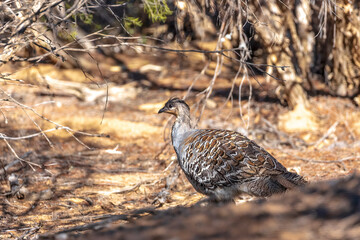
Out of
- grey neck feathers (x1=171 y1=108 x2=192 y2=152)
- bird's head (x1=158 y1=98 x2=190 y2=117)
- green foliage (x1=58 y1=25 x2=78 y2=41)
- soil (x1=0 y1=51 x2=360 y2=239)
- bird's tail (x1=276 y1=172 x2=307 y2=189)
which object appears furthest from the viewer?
bird's head (x1=158 y1=98 x2=190 y2=117)

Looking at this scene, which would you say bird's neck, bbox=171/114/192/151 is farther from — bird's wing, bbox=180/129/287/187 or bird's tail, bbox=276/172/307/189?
bird's tail, bbox=276/172/307/189

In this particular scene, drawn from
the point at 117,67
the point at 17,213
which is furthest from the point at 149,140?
the point at 117,67

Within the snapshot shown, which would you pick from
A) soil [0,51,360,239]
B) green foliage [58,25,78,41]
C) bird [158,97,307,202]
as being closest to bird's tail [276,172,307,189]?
bird [158,97,307,202]

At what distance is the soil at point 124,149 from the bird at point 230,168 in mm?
590

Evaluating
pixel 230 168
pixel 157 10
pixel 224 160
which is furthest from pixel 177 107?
pixel 230 168

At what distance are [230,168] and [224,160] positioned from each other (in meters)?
0.14

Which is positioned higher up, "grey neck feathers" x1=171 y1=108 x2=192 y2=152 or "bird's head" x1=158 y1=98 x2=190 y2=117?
"bird's head" x1=158 y1=98 x2=190 y2=117

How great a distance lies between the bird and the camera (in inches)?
212

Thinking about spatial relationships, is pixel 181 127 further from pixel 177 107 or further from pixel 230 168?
pixel 230 168

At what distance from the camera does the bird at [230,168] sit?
538 cm

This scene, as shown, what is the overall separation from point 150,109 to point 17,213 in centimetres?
629

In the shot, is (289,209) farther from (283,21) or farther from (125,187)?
(283,21)

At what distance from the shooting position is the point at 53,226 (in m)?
6.09

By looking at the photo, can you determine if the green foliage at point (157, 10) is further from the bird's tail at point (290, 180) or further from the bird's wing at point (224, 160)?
the bird's tail at point (290, 180)
